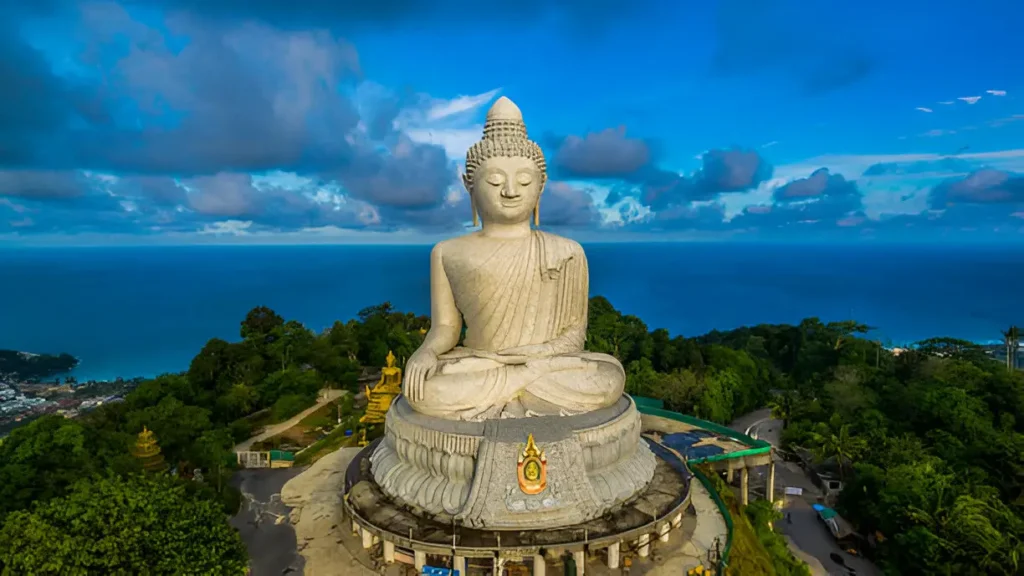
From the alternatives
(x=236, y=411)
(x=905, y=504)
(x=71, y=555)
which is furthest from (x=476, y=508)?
(x=236, y=411)

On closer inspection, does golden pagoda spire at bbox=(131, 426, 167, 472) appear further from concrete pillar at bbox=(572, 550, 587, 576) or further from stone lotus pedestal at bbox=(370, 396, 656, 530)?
concrete pillar at bbox=(572, 550, 587, 576)

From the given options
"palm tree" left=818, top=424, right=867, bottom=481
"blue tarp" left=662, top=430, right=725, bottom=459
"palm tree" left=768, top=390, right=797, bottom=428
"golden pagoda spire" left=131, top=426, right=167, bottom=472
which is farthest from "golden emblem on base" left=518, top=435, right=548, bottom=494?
"palm tree" left=768, top=390, right=797, bottom=428

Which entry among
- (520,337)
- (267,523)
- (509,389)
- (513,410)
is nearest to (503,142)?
(520,337)

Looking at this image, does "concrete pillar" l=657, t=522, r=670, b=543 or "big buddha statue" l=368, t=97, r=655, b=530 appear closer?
"big buddha statue" l=368, t=97, r=655, b=530

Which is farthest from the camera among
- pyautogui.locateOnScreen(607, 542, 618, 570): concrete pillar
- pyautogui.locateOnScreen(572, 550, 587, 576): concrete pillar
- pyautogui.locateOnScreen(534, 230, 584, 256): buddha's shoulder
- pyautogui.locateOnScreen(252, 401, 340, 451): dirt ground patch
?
pyautogui.locateOnScreen(252, 401, 340, 451): dirt ground patch

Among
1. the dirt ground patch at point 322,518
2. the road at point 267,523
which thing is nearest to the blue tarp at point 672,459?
the dirt ground patch at point 322,518

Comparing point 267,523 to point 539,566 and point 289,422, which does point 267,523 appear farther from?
point 289,422

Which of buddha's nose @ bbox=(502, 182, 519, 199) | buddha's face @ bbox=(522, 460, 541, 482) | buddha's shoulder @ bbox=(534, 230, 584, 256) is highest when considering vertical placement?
buddha's nose @ bbox=(502, 182, 519, 199)

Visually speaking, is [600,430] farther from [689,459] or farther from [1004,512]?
[1004,512]

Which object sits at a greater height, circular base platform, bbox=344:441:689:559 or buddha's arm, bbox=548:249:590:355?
buddha's arm, bbox=548:249:590:355
